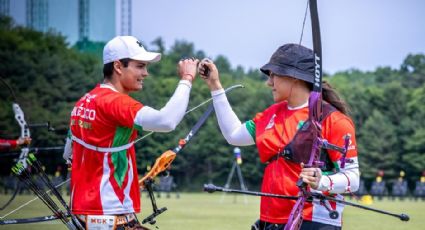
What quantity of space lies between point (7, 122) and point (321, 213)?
53.7 metres

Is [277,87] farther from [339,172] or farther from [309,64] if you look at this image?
[339,172]

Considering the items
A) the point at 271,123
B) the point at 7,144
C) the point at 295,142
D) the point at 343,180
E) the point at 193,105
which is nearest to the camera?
the point at 343,180

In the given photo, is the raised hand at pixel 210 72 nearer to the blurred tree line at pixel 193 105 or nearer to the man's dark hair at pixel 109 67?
the man's dark hair at pixel 109 67

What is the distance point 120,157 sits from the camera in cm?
564

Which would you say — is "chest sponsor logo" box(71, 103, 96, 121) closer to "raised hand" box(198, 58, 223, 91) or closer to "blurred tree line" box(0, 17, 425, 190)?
"raised hand" box(198, 58, 223, 91)

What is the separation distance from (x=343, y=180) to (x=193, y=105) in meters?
66.3

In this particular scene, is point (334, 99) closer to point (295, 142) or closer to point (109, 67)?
point (295, 142)

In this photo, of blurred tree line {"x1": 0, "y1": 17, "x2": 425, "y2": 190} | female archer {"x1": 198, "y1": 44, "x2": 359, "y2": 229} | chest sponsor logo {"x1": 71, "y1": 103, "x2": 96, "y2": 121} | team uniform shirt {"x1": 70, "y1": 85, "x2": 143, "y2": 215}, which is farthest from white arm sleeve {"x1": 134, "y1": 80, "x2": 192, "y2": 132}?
blurred tree line {"x1": 0, "y1": 17, "x2": 425, "y2": 190}

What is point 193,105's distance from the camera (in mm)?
71500

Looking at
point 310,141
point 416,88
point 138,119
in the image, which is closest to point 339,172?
point 310,141

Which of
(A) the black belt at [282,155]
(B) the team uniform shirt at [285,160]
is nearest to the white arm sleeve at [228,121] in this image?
(B) the team uniform shirt at [285,160]

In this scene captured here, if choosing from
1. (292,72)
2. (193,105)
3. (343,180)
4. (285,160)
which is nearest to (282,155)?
(285,160)

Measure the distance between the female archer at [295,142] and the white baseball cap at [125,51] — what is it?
826 millimetres

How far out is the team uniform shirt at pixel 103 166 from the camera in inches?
219
